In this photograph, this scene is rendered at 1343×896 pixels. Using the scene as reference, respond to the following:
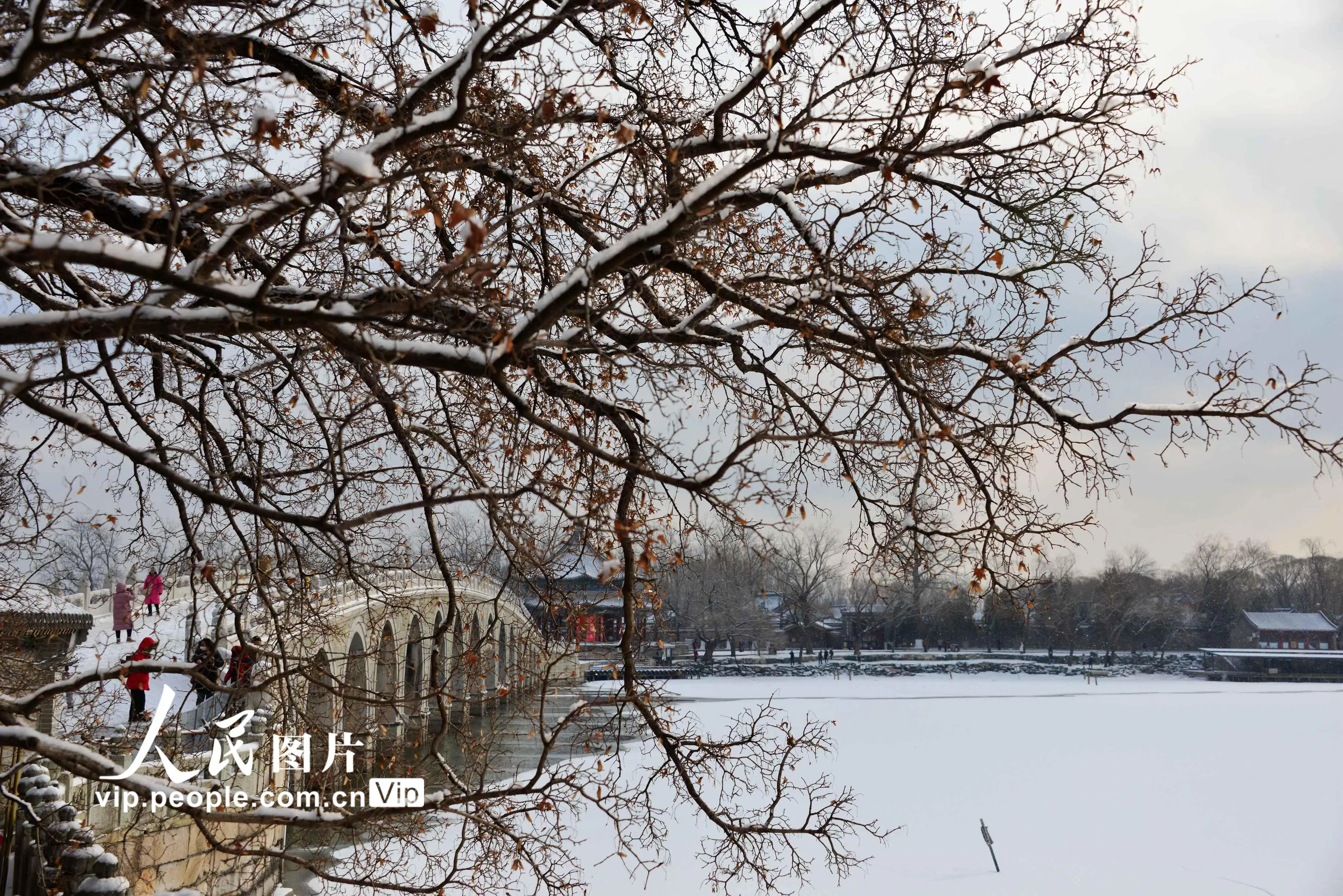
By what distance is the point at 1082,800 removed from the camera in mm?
21094

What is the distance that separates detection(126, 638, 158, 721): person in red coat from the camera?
4.99 m

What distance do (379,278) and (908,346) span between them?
267cm

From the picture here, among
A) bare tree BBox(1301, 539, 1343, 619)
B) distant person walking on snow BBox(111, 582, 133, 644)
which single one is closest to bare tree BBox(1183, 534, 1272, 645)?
bare tree BBox(1301, 539, 1343, 619)

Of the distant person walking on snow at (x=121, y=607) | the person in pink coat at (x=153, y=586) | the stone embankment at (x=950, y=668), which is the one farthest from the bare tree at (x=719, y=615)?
the person in pink coat at (x=153, y=586)

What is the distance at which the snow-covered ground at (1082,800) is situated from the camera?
15.3 meters

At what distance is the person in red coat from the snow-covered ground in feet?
19.0

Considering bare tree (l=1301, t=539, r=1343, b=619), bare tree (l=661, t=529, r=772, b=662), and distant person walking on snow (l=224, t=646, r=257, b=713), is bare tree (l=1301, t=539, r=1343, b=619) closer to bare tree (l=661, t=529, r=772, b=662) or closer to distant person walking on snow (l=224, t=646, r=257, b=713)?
bare tree (l=661, t=529, r=772, b=662)

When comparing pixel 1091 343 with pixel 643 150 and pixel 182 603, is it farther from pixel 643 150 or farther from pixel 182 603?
pixel 182 603

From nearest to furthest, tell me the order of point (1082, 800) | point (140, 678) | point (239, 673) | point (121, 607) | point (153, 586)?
1. point (140, 678)
2. point (239, 673)
3. point (153, 586)
4. point (121, 607)
5. point (1082, 800)

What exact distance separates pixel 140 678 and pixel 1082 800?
2044 cm

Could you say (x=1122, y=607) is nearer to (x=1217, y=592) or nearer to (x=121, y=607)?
(x=1217, y=592)

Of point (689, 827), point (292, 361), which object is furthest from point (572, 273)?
point (689, 827)

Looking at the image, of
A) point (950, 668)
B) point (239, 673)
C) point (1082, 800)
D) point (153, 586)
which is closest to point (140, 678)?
point (239, 673)

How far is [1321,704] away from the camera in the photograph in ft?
134
